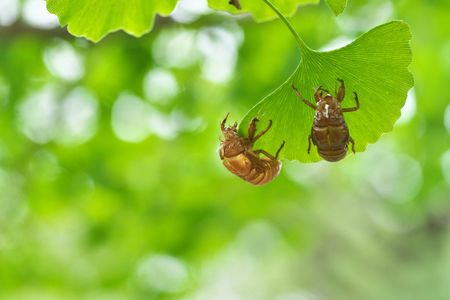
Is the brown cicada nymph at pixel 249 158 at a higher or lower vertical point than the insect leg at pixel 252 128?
higher

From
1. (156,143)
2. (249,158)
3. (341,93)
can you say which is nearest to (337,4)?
(341,93)

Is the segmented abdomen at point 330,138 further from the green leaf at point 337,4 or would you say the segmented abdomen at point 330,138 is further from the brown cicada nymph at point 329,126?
the green leaf at point 337,4

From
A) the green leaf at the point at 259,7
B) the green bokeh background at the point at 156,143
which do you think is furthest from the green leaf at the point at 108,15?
the green bokeh background at the point at 156,143

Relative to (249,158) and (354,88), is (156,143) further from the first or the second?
(354,88)

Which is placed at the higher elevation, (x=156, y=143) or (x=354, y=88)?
(x=156, y=143)

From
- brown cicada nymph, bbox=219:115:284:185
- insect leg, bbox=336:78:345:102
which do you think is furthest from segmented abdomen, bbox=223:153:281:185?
insect leg, bbox=336:78:345:102

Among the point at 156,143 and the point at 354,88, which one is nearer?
the point at 354,88

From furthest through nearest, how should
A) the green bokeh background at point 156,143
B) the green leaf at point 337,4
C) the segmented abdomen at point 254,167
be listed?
the green bokeh background at point 156,143, the segmented abdomen at point 254,167, the green leaf at point 337,4

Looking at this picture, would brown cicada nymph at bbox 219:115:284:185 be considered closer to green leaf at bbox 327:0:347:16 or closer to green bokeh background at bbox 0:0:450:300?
green leaf at bbox 327:0:347:16
